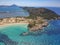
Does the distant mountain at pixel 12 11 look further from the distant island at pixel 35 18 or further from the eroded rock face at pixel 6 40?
the eroded rock face at pixel 6 40

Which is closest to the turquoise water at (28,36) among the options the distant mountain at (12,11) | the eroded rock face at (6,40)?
the eroded rock face at (6,40)

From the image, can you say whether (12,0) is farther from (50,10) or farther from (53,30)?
(53,30)

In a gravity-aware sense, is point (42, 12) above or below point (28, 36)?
above

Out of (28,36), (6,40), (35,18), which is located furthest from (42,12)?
(6,40)

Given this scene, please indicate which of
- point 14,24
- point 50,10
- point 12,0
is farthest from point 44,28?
point 12,0

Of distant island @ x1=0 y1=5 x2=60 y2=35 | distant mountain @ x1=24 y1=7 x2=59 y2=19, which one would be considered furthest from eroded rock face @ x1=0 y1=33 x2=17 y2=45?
distant mountain @ x1=24 y1=7 x2=59 y2=19

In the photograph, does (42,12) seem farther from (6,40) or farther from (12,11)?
(6,40)

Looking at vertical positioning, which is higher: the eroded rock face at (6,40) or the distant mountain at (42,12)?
the distant mountain at (42,12)
